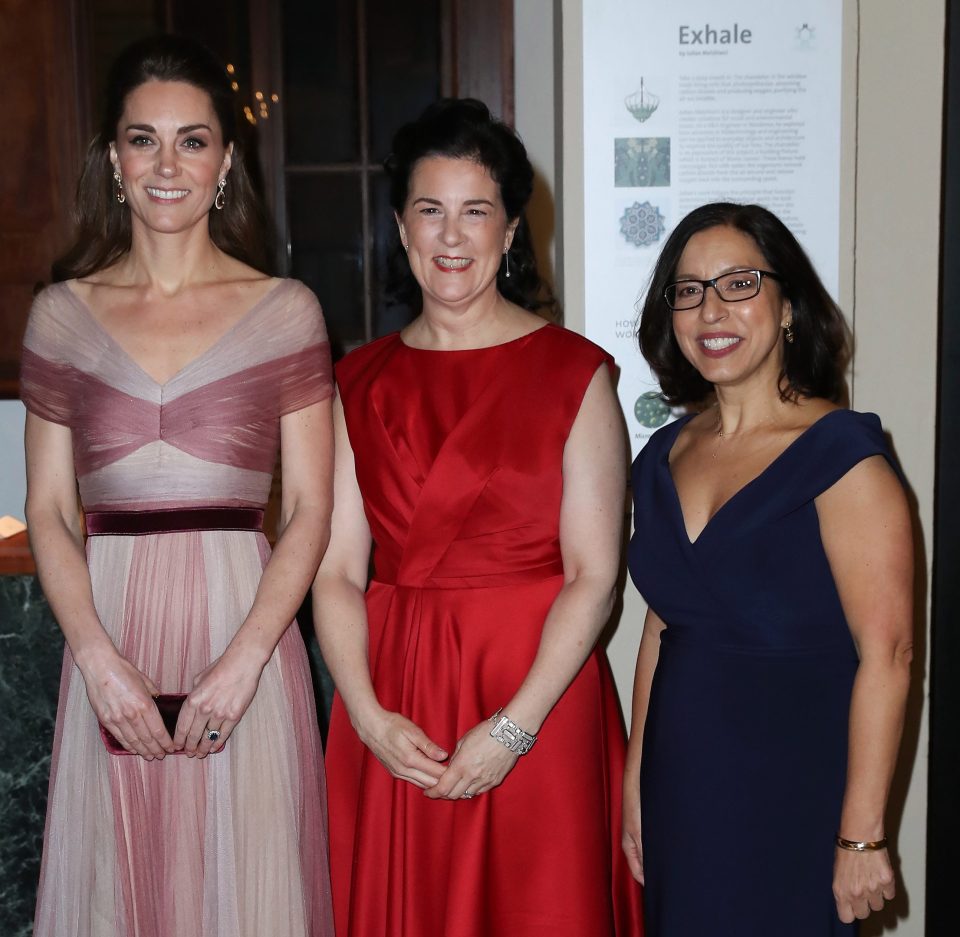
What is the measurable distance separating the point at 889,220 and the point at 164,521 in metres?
1.71

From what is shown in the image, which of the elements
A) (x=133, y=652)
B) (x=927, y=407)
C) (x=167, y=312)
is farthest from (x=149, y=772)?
(x=927, y=407)

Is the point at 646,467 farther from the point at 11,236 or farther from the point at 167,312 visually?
the point at 11,236

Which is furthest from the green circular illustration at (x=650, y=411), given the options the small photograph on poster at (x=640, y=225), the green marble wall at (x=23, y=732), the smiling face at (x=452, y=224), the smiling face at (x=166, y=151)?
the green marble wall at (x=23, y=732)

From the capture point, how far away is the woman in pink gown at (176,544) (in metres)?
1.94

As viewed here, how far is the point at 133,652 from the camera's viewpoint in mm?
1964

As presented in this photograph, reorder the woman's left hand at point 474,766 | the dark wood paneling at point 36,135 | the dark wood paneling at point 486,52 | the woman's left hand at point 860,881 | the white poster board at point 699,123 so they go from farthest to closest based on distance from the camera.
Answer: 1. the dark wood paneling at point 36,135
2. the dark wood paneling at point 486,52
3. the white poster board at point 699,123
4. the woman's left hand at point 474,766
5. the woman's left hand at point 860,881

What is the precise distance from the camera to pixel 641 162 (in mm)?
2633

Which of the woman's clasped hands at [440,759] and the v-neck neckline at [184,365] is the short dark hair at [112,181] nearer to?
the v-neck neckline at [184,365]

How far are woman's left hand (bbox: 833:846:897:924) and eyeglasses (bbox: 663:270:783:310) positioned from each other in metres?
0.85

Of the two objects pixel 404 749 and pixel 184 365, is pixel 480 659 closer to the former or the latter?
pixel 404 749

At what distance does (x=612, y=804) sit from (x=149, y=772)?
83 centimetres

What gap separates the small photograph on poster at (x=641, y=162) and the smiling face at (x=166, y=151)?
1004mm

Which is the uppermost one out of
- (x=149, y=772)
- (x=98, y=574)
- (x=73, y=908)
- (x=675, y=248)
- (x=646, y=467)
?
(x=675, y=248)

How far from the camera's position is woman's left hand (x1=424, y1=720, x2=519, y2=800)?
6.43ft
